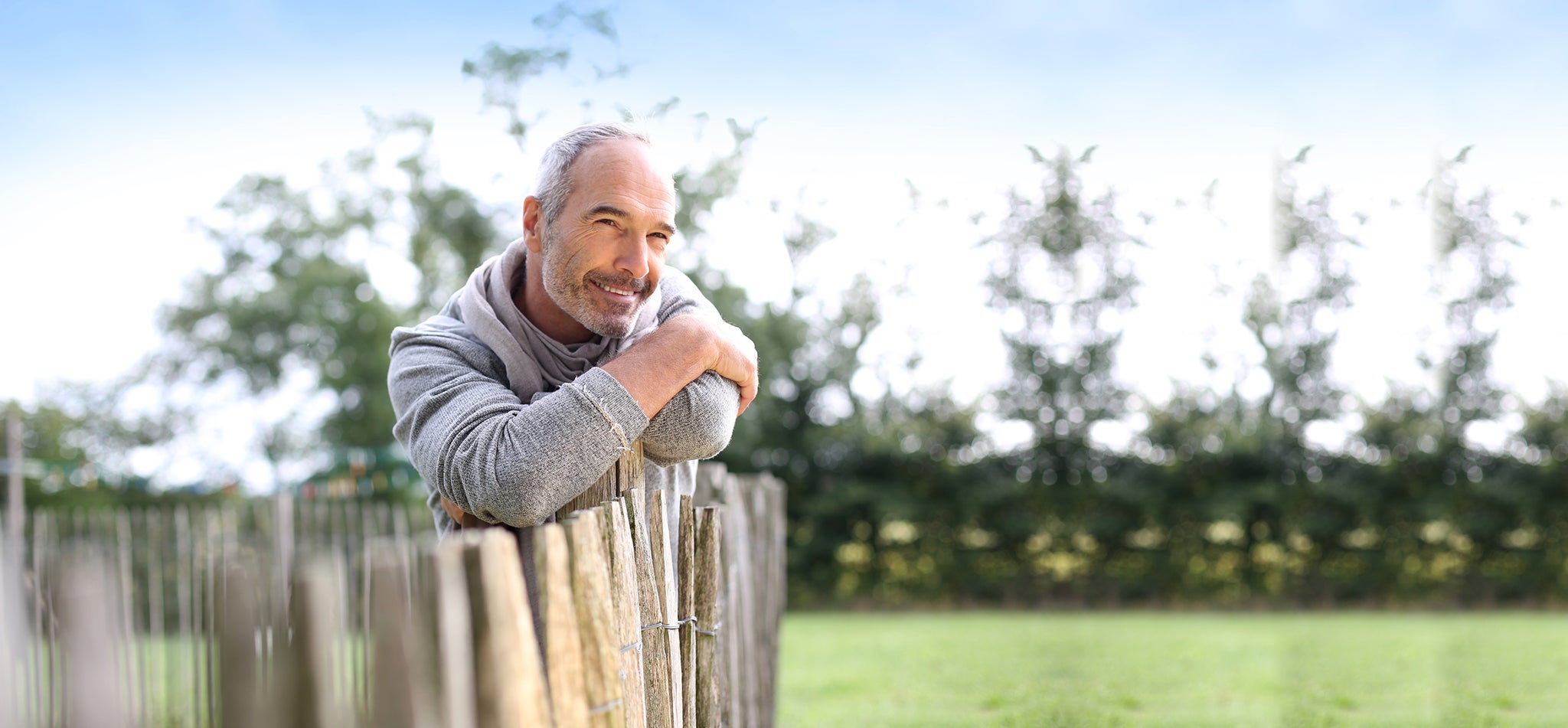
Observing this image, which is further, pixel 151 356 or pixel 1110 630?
pixel 151 356

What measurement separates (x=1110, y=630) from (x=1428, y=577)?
3.66 meters

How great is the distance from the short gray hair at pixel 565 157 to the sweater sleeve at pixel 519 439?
0.37 m

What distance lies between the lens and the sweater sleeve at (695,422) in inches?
79.9

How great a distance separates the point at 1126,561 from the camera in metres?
10.2

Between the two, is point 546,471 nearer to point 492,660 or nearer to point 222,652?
point 492,660

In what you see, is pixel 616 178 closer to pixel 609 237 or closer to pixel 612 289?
pixel 609 237

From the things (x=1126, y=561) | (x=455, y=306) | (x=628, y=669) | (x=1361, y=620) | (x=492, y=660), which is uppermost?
(x=455, y=306)

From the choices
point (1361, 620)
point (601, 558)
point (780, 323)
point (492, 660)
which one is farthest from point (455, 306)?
point (780, 323)

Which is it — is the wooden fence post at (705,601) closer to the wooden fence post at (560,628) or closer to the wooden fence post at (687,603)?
the wooden fence post at (687,603)

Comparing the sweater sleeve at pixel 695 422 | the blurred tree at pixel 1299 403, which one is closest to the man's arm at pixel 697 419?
the sweater sleeve at pixel 695 422

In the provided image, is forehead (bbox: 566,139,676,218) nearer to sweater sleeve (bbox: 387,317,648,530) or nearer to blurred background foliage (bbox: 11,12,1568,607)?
sweater sleeve (bbox: 387,317,648,530)

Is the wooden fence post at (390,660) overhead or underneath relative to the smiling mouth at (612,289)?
underneath

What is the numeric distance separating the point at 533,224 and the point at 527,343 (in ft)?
0.80

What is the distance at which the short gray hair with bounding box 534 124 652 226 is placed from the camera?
209cm
